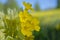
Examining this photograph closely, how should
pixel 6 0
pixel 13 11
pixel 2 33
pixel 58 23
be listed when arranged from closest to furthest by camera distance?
1. pixel 2 33
2. pixel 13 11
3. pixel 58 23
4. pixel 6 0

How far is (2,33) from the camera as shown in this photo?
29.4 inches

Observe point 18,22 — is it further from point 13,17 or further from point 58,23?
point 58,23

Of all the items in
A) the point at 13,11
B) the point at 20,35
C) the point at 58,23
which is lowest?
the point at 58,23

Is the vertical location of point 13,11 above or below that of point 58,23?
above

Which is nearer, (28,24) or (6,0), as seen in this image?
(28,24)

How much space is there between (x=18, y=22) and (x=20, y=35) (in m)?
0.06

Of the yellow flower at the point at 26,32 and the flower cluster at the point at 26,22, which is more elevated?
the flower cluster at the point at 26,22

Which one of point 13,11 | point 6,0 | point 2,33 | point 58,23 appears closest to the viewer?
point 2,33

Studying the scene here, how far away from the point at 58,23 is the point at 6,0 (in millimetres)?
2809

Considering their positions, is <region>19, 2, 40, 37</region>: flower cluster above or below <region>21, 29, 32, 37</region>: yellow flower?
above

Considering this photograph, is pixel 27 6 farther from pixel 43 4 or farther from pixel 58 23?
pixel 43 4

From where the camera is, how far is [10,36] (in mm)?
784

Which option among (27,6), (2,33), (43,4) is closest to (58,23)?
(27,6)

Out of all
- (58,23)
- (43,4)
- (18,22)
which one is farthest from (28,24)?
(43,4)
